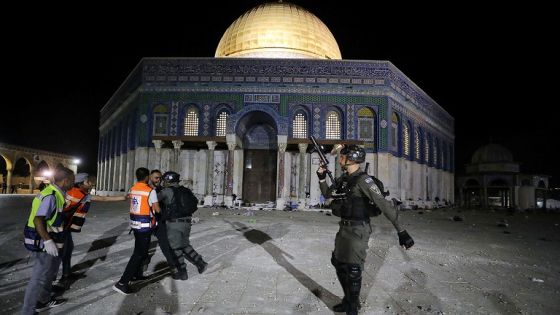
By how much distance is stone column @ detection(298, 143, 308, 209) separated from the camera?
64.1 ft

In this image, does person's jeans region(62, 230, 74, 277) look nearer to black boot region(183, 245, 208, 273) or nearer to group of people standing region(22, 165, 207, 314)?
group of people standing region(22, 165, 207, 314)

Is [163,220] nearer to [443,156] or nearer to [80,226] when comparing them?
[80,226]

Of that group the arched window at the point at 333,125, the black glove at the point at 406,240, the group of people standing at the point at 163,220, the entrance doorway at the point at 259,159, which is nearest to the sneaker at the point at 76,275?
the group of people standing at the point at 163,220

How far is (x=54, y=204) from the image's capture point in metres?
3.62

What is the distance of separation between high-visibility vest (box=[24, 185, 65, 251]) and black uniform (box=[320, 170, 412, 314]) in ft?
9.07

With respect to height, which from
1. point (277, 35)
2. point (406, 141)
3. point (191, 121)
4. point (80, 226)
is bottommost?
point (80, 226)

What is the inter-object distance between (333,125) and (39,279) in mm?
18974

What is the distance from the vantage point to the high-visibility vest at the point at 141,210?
15.2 feet

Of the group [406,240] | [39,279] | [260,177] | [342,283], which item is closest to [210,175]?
[260,177]

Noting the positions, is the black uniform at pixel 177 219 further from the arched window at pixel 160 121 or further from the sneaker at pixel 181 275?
the arched window at pixel 160 121

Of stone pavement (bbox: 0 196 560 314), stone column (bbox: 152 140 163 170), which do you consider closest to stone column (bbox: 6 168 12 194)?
stone column (bbox: 152 140 163 170)

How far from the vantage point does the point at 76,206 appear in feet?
15.6

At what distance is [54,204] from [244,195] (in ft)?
58.9

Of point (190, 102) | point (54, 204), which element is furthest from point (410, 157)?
point (54, 204)
